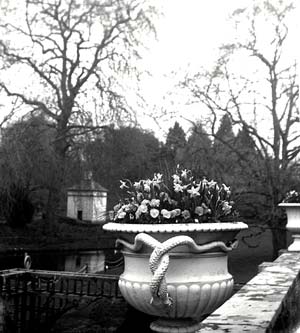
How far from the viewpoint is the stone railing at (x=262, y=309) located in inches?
77.8

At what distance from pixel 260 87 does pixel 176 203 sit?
14.7 m

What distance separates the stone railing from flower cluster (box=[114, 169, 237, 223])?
1.71ft

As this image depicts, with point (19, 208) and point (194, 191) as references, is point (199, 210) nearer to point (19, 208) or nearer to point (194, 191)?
point (194, 191)

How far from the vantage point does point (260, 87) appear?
56.5 ft

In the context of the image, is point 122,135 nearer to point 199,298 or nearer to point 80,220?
point 80,220

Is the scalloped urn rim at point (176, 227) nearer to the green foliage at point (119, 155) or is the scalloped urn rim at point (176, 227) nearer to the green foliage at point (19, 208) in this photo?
the green foliage at point (119, 155)

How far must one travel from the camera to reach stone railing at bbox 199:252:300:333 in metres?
1.98

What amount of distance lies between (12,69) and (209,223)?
1725 centimetres

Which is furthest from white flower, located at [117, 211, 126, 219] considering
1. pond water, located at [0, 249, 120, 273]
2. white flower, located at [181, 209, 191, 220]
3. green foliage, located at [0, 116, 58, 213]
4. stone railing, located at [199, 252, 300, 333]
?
green foliage, located at [0, 116, 58, 213]

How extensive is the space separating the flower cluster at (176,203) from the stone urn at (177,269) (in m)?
0.20

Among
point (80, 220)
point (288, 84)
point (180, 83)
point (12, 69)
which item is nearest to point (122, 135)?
point (180, 83)

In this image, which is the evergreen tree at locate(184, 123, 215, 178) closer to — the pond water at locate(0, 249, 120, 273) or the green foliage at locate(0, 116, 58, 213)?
the pond water at locate(0, 249, 120, 273)

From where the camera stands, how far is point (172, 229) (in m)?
2.87

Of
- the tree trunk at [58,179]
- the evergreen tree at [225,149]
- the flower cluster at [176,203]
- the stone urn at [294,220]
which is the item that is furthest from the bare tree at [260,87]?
the flower cluster at [176,203]
